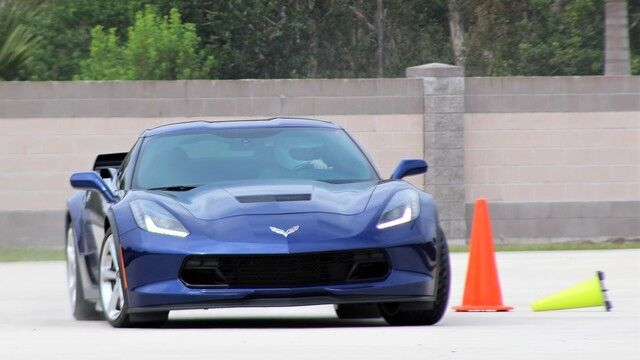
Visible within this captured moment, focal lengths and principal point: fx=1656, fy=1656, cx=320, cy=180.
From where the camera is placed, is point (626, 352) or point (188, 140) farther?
point (188, 140)

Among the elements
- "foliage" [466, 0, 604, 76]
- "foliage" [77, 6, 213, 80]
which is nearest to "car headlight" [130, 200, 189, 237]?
"foliage" [77, 6, 213, 80]

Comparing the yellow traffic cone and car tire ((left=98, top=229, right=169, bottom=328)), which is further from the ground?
car tire ((left=98, top=229, right=169, bottom=328))

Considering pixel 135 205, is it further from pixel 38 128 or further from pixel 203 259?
pixel 38 128

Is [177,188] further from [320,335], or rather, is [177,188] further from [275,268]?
[320,335]

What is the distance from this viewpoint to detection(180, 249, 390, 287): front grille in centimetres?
906

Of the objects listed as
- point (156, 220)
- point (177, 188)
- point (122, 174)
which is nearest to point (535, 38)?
point (122, 174)

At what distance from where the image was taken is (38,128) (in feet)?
72.8

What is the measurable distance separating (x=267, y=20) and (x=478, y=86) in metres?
21.8

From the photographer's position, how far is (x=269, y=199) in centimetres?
935

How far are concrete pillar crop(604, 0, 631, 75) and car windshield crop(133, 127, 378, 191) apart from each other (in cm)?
1654

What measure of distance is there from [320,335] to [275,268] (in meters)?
0.63

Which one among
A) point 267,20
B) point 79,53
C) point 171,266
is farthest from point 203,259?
point 267,20

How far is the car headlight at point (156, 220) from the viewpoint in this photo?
915cm

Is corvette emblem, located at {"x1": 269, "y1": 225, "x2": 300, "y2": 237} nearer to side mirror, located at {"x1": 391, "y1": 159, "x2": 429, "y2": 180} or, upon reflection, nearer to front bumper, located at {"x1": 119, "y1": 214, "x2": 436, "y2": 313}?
front bumper, located at {"x1": 119, "y1": 214, "x2": 436, "y2": 313}
